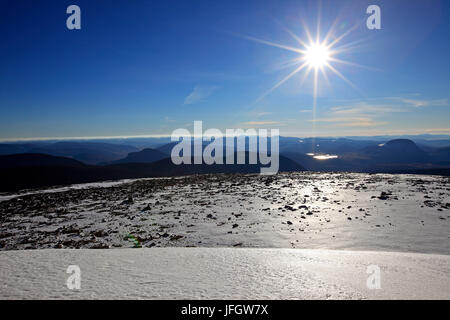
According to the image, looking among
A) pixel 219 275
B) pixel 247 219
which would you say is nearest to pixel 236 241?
pixel 247 219

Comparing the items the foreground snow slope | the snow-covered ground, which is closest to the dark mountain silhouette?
the snow-covered ground

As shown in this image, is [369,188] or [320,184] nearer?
[369,188]

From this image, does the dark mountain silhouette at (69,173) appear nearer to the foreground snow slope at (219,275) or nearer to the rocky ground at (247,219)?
the rocky ground at (247,219)

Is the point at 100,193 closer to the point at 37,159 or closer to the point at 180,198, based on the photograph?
the point at 180,198

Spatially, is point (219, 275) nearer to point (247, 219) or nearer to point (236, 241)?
point (236, 241)

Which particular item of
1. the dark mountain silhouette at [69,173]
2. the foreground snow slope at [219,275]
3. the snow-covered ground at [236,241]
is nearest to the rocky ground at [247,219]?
the snow-covered ground at [236,241]
